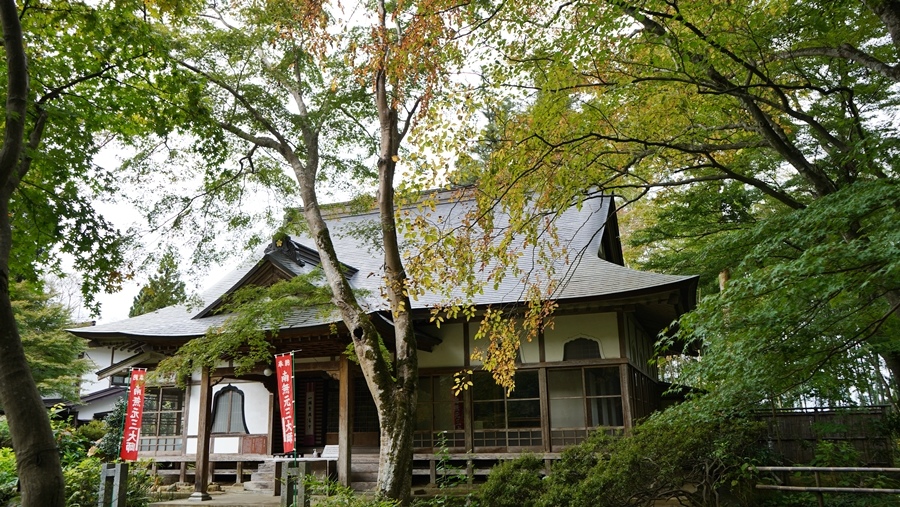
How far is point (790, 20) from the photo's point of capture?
7.59 meters

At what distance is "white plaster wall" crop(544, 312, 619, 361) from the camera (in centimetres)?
1316

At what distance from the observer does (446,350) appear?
47.5 ft

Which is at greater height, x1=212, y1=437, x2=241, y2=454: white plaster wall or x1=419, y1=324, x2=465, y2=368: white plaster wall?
x1=419, y1=324, x2=465, y2=368: white plaster wall

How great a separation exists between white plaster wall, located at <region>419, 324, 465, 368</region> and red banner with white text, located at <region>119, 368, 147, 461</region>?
19.6ft

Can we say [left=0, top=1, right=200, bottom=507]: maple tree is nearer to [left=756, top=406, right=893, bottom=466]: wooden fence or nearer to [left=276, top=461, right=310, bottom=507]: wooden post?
[left=276, top=461, right=310, bottom=507]: wooden post

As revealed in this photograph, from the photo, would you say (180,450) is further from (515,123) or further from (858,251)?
(858,251)

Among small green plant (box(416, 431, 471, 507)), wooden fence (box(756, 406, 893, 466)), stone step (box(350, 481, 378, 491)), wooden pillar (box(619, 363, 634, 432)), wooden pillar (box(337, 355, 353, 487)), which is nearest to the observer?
small green plant (box(416, 431, 471, 507))

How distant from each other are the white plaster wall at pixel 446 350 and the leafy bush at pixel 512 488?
505 centimetres

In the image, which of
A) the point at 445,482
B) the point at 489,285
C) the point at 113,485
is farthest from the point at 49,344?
the point at 445,482

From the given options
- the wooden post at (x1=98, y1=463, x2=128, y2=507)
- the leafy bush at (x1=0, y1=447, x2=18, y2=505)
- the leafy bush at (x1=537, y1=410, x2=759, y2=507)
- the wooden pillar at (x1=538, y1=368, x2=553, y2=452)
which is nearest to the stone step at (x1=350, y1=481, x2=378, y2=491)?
the wooden pillar at (x1=538, y1=368, x2=553, y2=452)

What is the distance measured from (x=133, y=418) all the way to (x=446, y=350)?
6660 millimetres

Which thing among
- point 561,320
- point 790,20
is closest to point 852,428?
point 561,320

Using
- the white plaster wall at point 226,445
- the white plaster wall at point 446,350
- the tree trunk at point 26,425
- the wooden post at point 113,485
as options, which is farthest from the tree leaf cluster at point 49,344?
the tree trunk at point 26,425

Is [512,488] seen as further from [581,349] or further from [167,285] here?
[167,285]
